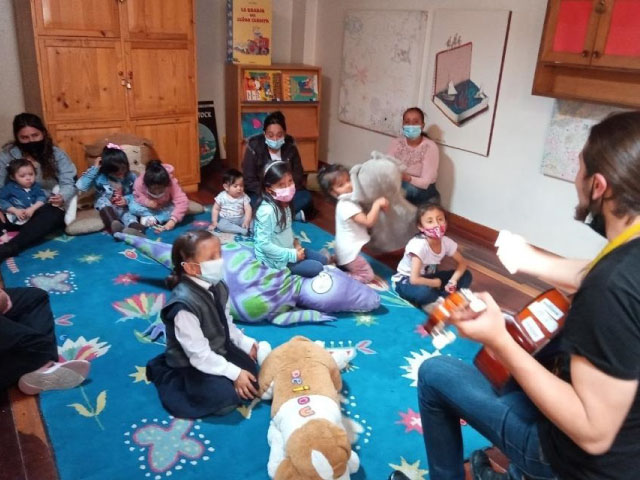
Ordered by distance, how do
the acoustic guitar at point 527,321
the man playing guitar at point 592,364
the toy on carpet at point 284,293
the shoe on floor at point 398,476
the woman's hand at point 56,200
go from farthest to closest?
the woman's hand at point 56,200 → the toy on carpet at point 284,293 → the shoe on floor at point 398,476 → the acoustic guitar at point 527,321 → the man playing guitar at point 592,364

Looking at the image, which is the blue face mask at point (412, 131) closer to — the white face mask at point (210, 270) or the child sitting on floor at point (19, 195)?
the white face mask at point (210, 270)

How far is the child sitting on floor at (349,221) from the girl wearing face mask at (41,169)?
5.96 ft

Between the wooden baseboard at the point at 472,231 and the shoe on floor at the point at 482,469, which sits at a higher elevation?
the shoe on floor at the point at 482,469

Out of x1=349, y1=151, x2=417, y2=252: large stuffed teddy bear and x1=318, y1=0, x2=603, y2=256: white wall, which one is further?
x1=318, y1=0, x2=603, y2=256: white wall

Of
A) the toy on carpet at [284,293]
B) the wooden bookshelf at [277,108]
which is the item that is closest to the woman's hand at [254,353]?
the toy on carpet at [284,293]

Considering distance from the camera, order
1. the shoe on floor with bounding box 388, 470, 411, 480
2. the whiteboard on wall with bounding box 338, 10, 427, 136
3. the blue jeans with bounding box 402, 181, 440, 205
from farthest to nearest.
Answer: the whiteboard on wall with bounding box 338, 10, 427, 136
the blue jeans with bounding box 402, 181, 440, 205
the shoe on floor with bounding box 388, 470, 411, 480

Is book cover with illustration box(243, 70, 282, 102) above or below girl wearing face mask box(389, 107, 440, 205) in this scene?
above

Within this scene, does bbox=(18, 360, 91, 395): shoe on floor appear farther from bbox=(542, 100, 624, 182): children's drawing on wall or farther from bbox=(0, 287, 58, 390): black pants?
bbox=(542, 100, 624, 182): children's drawing on wall

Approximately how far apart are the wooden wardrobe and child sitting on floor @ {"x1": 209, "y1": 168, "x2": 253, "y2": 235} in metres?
0.96

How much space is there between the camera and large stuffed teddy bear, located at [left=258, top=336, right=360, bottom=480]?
63.5 inches

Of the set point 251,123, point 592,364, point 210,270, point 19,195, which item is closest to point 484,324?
point 592,364

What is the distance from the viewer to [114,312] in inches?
107

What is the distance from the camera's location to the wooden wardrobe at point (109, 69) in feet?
12.5

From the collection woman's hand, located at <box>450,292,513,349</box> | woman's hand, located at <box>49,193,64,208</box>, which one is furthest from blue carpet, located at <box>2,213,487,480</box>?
woman's hand, located at <box>450,292,513,349</box>
